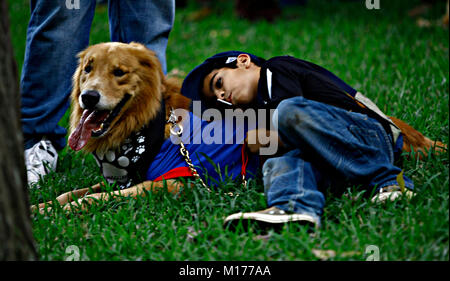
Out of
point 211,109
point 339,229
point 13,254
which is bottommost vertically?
point 339,229

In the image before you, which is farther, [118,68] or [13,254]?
[118,68]

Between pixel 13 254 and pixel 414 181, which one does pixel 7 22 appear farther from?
pixel 414 181

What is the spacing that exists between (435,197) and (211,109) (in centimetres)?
139

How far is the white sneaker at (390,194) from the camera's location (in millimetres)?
2240

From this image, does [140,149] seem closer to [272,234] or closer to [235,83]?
[235,83]

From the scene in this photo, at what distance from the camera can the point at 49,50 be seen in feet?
10.8

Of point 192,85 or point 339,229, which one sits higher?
point 192,85

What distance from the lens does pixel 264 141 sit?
99.4 inches

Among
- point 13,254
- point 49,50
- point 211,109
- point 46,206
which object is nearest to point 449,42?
point 211,109

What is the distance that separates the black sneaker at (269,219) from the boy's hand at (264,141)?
18.3 inches

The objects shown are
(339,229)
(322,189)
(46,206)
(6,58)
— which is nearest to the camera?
(6,58)
